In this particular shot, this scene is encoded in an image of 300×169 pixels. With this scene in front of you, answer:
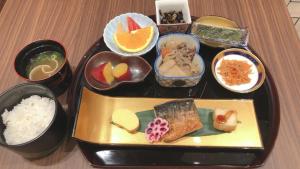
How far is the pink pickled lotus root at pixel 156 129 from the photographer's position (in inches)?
42.1

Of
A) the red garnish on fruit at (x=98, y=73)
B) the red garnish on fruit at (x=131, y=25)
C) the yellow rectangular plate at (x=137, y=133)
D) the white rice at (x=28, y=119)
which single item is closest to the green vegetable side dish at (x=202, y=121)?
the yellow rectangular plate at (x=137, y=133)

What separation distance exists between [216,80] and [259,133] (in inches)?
11.5

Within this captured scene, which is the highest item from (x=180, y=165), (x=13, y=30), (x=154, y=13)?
(x=154, y=13)

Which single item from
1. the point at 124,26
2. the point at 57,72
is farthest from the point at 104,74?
the point at 124,26

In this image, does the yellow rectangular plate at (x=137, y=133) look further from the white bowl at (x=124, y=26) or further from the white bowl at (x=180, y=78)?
the white bowl at (x=124, y=26)

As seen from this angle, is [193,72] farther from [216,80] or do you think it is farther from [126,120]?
[126,120]

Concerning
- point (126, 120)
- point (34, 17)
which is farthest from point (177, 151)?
point (34, 17)

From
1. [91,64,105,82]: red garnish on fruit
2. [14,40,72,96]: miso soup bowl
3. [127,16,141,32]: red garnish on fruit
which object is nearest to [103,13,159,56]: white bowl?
[127,16,141,32]: red garnish on fruit

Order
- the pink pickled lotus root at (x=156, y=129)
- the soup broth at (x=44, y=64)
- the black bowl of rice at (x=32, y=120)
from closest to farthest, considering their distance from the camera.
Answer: the black bowl of rice at (x=32, y=120) < the pink pickled lotus root at (x=156, y=129) < the soup broth at (x=44, y=64)

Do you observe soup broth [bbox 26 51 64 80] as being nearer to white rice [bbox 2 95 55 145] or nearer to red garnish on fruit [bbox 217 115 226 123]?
white rice [bbox 2 95 55 145]

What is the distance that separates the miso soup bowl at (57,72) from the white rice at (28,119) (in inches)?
Answer: 4.1

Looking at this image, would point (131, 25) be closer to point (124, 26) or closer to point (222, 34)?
point (124, 26)

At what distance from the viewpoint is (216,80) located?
124 centimetres

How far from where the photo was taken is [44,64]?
3.98 ft
